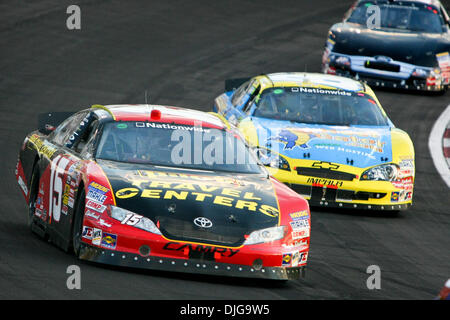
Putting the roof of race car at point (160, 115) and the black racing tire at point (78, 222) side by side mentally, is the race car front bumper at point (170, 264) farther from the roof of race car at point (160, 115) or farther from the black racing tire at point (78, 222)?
the roof of race car at point (160, 115)

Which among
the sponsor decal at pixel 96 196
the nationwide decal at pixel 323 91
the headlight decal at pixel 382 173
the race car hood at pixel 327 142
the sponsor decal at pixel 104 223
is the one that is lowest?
the headlight decal at pixel 382 173

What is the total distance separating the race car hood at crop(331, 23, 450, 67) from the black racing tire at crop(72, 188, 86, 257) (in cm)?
1166

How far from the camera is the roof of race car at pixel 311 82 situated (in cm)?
1371

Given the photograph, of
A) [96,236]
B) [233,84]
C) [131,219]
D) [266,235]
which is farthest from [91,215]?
[233,84]

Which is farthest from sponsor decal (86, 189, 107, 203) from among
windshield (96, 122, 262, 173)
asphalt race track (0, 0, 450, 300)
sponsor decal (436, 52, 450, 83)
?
sponsor decal (436, 52, 450, 83)

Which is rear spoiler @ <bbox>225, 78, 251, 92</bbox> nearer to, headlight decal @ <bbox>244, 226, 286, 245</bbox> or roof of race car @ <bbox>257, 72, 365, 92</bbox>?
roof of race car @ <bbox>257, 72, 365, 92</bbox>

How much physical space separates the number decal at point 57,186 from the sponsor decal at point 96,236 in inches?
39.9

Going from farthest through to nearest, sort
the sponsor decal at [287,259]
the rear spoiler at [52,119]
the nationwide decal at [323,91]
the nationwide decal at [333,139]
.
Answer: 1. the nationwide decal at [323,91]
2. the nationwide decal at [333,139]
3. the rear spoiler at [52,119]
4. the sponsor decal at [287,259]

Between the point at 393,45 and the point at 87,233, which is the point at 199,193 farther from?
the point at 393,45

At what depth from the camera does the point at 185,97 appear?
18406 mm

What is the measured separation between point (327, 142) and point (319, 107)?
1.12 metres

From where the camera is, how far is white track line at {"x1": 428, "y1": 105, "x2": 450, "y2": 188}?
1468cm

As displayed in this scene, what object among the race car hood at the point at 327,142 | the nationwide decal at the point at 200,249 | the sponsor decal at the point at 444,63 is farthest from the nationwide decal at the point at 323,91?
the sponsor decal at the point at 444,63
